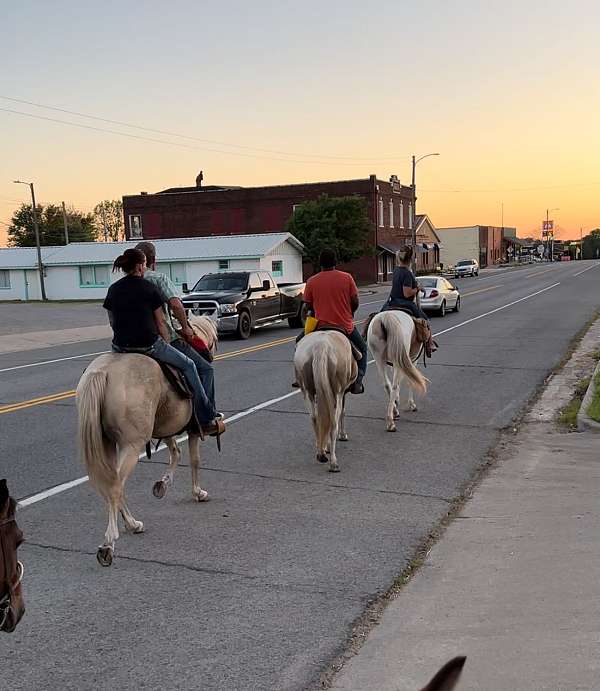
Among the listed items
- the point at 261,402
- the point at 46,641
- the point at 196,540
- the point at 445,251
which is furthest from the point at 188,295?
the point at 445,251

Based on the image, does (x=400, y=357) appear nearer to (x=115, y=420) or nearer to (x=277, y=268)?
(x=115, y=420)

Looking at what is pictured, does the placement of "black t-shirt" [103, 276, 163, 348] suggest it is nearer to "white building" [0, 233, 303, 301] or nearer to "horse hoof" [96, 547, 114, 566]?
"horse hoof" [96, 547, 114, 566]

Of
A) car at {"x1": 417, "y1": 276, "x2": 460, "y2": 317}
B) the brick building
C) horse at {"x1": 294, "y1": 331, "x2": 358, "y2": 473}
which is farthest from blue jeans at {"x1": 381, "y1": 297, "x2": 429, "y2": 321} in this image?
the brick building

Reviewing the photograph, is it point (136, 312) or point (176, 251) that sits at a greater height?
point (176, 251)

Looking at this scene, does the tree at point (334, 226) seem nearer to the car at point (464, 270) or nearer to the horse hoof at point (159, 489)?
the car at point (464, 270)

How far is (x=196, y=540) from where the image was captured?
590 centimetres

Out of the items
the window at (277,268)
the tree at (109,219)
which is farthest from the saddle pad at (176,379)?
the tree at (109,219)

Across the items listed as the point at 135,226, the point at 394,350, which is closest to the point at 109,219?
the point at 135,226

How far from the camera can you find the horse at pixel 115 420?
5.57 meters

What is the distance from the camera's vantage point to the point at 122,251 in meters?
50.4

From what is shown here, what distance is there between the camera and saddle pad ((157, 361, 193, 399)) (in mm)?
6242

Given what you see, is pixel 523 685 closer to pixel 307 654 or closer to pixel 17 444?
pixel 307 654

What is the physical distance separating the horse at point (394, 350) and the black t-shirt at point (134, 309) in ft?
14.6

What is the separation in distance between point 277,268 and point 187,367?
46210 millimetres
